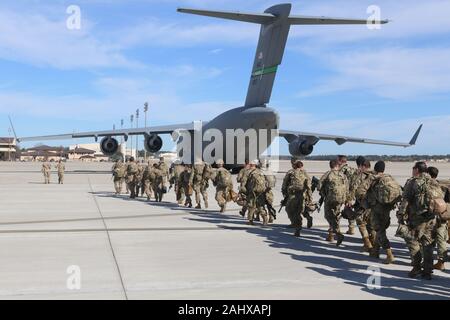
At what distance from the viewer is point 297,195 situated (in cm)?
954

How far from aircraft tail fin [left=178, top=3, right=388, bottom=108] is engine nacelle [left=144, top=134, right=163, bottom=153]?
9.33 metres

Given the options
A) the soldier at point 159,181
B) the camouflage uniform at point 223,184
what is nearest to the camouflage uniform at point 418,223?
the camouflage uniform at point 223,184

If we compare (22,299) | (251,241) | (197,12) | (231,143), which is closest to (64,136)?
(231,143)

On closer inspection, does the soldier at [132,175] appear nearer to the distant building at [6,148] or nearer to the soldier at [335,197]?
the soldier at [335,197]

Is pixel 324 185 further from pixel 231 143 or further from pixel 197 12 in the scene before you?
pixel 231 143

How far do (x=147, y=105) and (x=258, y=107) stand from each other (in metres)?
34.7

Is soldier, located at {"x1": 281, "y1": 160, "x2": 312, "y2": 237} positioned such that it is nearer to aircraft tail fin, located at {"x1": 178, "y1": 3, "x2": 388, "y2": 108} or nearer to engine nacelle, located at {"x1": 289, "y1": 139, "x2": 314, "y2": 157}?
aircraft tail fin, located at {"x1": 178, "y1": 3, "x2": 388, "y2": 108}

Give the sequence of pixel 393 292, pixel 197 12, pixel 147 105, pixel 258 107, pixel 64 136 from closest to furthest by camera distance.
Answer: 1. pixel 393 292
2. pixel 197 12
3. pixel 258 107
4. pixel 64 136
5. pixel 147 105

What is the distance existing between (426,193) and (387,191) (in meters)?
1.07

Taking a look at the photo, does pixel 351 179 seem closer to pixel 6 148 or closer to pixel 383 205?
pixel 383 205

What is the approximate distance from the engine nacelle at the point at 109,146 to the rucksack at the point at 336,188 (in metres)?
24.3

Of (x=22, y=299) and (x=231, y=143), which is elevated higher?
Answer: (x=231, y=143)

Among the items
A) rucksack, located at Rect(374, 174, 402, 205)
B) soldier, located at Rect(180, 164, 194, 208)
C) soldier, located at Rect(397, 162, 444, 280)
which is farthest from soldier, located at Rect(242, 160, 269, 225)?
soldier, located at Rect(397, 162, 444, 280)

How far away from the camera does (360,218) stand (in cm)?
869
